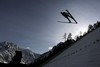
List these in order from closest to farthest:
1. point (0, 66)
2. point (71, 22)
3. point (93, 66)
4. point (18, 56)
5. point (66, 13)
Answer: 1. point (93, 66)
2. point (66, 13)
3. point (71, 22)
4. point (0, 66)
5. point (18, 56)

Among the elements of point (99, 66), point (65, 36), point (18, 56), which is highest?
point (65, 36)

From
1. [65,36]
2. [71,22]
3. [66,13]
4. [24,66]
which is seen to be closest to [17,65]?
[24,66]

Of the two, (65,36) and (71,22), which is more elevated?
(65,36)

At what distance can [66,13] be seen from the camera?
12.6m

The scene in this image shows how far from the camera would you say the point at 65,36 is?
335ft

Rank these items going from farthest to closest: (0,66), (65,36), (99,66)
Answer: (65,36) < (0,66) < (99,66)

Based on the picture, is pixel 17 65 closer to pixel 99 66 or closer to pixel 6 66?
pixel 6 66

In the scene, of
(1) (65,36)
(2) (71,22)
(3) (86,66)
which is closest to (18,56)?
(2) (71,22)

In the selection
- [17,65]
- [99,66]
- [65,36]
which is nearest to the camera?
[99,66]

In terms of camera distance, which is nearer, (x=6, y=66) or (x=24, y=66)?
(x=6, y=66)

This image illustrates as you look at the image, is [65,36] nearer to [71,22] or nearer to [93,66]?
[71,22]

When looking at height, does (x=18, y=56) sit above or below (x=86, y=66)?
above

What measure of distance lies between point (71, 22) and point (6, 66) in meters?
16.8

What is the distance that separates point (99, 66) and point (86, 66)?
2.39 ft
